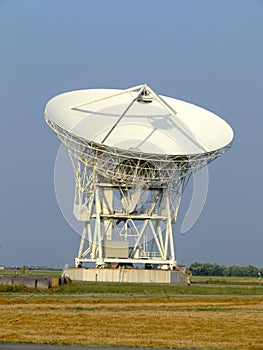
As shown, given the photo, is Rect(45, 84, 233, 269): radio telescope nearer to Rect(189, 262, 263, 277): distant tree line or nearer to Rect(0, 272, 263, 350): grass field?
Rect(0, 272, 263, 350): grass field

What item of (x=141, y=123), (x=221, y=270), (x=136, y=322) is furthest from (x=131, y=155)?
(x=221, y=270)

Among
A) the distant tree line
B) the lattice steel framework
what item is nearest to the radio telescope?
the lattice steel framework

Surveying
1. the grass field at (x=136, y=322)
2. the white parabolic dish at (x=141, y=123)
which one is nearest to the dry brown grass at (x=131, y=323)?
the grass field at (x=136, y=322)

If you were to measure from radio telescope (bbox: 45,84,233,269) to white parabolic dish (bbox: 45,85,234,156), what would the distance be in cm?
9

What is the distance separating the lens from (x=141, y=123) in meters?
73.6

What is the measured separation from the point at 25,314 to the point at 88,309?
4680mm

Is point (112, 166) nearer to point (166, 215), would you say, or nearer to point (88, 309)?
point (166, 215)

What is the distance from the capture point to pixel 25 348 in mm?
21719

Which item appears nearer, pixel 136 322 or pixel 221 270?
pixel 136 322

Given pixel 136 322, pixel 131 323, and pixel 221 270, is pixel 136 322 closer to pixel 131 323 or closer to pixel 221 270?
pixel 131 323

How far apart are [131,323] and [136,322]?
45cm

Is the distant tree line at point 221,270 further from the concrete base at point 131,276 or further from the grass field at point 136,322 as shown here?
the grass field at point 136,322

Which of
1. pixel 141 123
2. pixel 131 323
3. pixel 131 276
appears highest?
pixel 141 123

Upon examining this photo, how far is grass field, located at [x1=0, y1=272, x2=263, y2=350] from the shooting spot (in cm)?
2408
